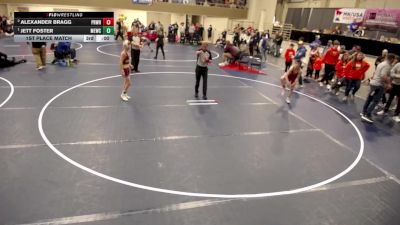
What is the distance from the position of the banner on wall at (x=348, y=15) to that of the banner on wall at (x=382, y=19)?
Result: 46 cm

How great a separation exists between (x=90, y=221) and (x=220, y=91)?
7670mm

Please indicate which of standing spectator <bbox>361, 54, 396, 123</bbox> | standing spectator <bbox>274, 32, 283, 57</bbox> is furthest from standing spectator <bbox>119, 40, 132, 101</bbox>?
standing spectator <bbox>274, 32, 283, 57</bbox>

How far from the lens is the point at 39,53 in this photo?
1224cm

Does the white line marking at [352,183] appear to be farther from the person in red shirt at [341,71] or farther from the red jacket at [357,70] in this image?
the person in red shirt at [341,71]

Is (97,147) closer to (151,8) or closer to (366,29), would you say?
(366,29)

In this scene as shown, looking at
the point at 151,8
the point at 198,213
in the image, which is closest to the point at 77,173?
the point at 198,213

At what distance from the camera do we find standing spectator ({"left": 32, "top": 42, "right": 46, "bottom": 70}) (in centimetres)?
1199

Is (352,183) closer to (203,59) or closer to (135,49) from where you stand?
(203,59)

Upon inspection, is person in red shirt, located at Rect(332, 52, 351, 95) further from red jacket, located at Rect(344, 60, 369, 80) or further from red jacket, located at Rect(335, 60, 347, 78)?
red jacket, located at Rect(344, 60, 369, 80)

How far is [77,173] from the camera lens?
209 inches

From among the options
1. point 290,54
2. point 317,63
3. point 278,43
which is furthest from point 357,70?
point 278,43

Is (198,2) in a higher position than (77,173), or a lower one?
higher

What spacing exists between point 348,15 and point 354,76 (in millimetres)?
12118
